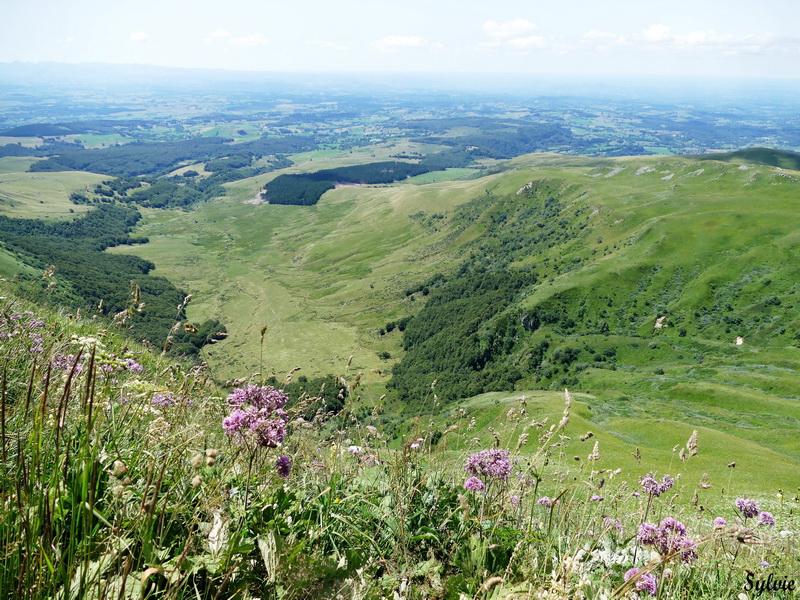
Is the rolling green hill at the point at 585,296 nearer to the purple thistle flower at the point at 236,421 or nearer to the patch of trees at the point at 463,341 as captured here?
the patch of trees at the point at 463,341

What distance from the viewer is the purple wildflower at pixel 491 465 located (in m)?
4.51

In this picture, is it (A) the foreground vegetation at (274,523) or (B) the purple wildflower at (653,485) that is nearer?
(A) the foreground vegetation at (274,523)

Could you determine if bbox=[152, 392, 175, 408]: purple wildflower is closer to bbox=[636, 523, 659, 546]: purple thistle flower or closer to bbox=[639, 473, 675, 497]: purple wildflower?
bbox=[636, 523, 659, 546]: purple thistle flower

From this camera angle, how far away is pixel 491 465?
459 cm

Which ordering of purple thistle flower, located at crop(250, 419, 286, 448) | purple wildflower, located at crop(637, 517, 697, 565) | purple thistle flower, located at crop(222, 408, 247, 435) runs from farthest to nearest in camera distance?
purple wildflower, located at crop(637, 517, 697, 565) → purple thistle flower, located at crop(222, 408, 247, 435) → purple thistle flower, located at crop(250, 419, 286, 448)

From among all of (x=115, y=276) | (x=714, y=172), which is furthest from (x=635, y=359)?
(x=115, y=276)

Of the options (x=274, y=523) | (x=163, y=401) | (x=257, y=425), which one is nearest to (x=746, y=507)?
(x=274, y=523)

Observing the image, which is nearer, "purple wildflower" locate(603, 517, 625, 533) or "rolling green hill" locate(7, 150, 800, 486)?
"purple wildflower" locate(603, 517, 625, 533)

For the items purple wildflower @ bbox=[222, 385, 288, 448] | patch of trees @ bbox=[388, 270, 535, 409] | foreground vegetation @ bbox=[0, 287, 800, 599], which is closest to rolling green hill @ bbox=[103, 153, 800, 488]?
patch of trees @ bbox=[388, 270, 535, 409]

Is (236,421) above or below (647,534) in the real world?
above

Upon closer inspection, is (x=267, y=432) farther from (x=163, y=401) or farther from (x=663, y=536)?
(x=663, y=536)

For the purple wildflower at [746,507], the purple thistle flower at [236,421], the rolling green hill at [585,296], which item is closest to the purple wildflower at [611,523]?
the purple wildflower at [746,507]

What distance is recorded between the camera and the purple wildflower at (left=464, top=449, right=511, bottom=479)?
451 cm

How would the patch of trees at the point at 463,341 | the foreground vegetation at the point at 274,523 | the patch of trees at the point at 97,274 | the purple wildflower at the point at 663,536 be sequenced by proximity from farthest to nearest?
the patch of trees at the point at 97,274, the patch of trees at the point at 463,341, the purple wildflower at the point at 663,536, the foreground vegetation at the point at 274,523
